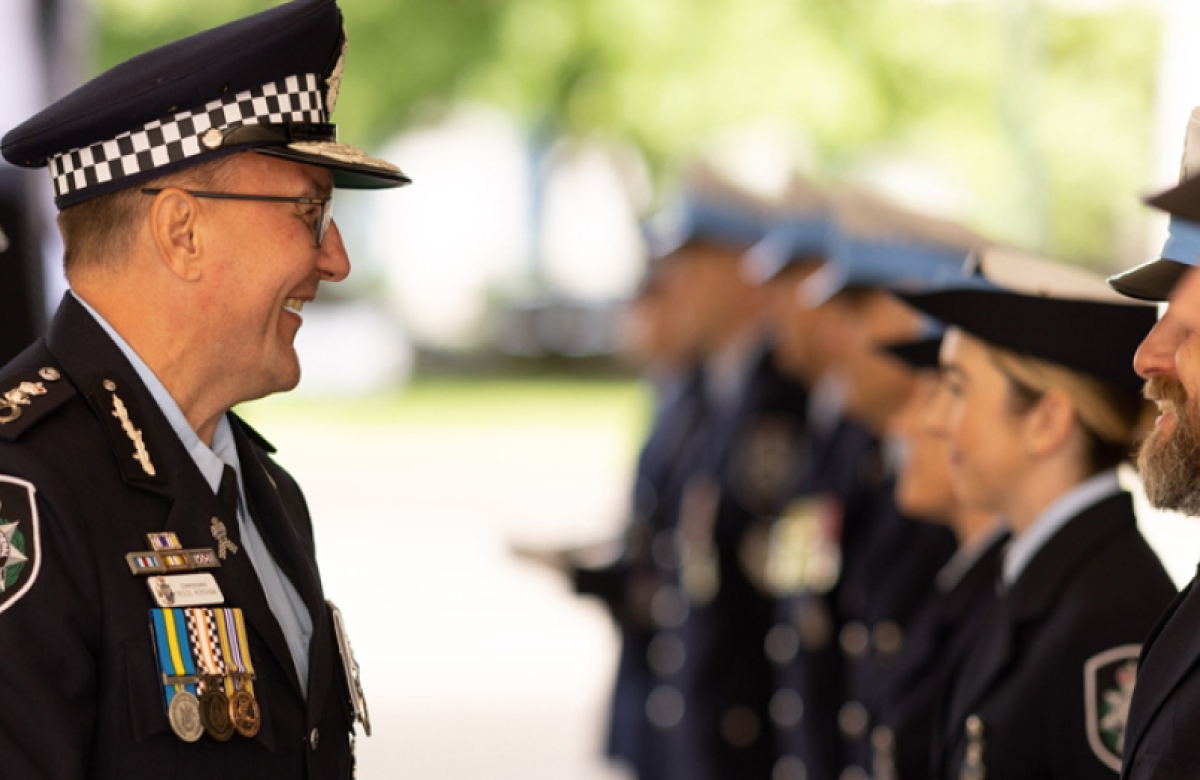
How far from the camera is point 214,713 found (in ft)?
7.15

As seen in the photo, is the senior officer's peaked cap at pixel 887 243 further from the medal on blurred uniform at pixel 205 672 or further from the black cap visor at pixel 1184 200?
the medal on blurred uniform at pixel 205 672

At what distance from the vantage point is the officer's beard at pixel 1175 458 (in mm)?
2262

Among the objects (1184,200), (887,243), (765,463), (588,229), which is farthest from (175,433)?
(588,229)

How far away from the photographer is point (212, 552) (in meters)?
2.30

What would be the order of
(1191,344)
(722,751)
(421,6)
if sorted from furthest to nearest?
(421,6) → (722,751) → (1191,344)

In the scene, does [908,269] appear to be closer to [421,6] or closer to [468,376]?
[421,6]

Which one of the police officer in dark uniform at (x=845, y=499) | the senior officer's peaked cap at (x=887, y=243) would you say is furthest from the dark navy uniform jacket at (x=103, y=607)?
the senior officer's peaked cap at (x=887, y=243)

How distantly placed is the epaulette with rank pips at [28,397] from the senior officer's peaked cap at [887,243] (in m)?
3.24

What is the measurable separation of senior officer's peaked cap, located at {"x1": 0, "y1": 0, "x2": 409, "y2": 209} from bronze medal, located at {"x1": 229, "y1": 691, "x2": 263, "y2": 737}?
2.51 ft

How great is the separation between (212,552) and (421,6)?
1638cm

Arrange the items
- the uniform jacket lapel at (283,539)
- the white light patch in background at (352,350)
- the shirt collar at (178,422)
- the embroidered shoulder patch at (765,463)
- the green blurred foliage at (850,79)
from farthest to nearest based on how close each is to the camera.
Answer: the white light patch in background at (352,350)
the green blurred foliage at (850,79)
the embroidered shoulder patch at (765,463)
the uniform jacket lapel at (283,539)
the shirt collar at (178,422)

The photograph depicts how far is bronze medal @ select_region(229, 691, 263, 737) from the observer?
2.20 metres

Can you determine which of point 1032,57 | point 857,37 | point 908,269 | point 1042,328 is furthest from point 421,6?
point 1042,328

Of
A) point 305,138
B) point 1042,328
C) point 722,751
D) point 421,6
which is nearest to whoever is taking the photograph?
point 305,138
